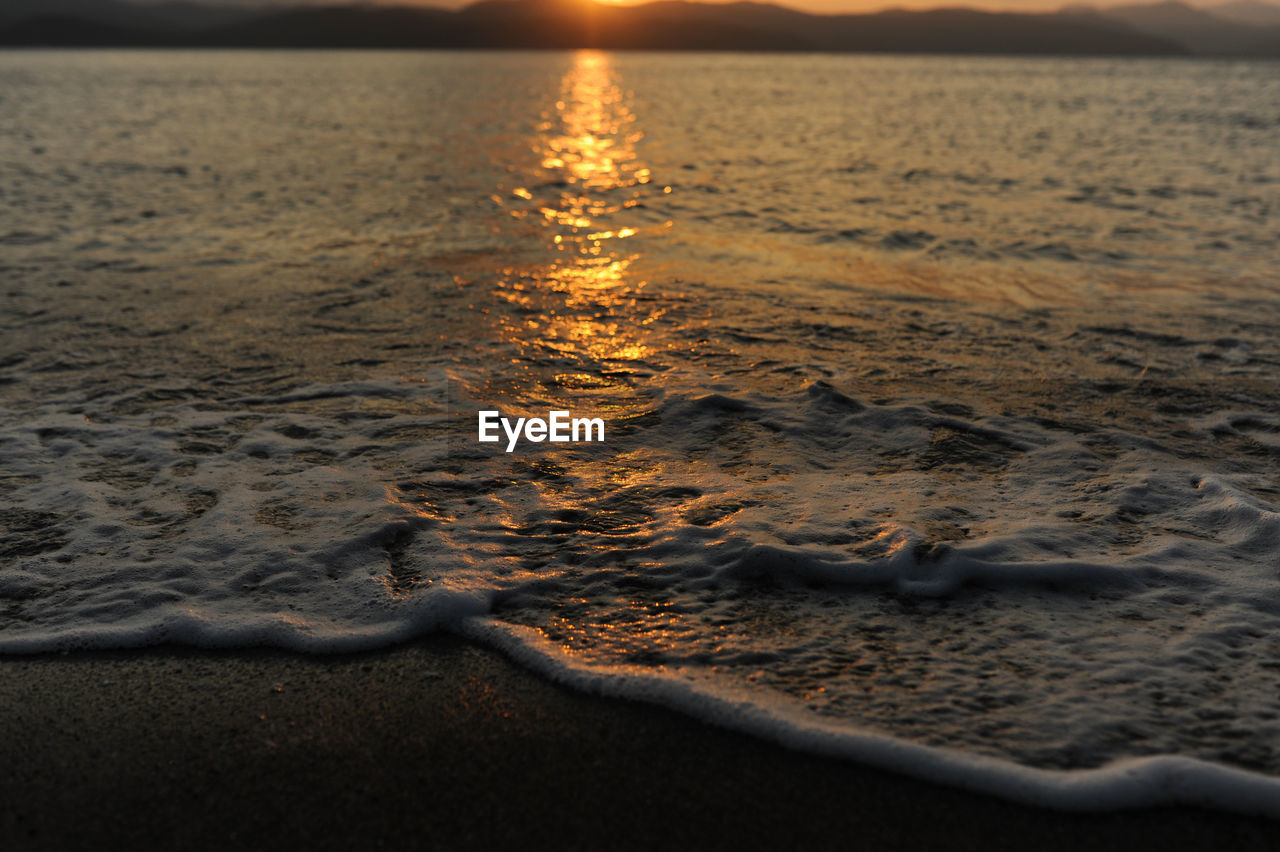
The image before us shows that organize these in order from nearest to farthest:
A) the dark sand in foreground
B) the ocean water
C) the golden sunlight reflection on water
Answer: the dark sand in foreground, the ocean water, the golden sunlight reflection on water

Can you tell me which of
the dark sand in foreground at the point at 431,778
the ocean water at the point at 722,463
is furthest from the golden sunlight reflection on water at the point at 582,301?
the dark sand in foreground at the point at 431,778

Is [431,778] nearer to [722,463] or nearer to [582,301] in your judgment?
[722,463]

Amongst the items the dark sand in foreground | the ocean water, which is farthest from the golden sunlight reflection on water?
the dark sand in foreground

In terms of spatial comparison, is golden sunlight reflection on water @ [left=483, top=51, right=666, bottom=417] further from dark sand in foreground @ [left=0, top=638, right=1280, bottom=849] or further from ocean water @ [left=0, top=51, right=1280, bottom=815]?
dark sand in foreground @ [left=0, top=638, right=1280, bottom=849]

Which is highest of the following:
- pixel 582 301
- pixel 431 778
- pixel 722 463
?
pixel 582 301

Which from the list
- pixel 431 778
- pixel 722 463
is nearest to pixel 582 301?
pixel 722 463

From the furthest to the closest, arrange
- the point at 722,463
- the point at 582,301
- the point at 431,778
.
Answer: the point at 582,301, the point at 722,463, the point at 431,778

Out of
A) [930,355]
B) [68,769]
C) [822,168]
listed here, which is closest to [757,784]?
[68,769]
